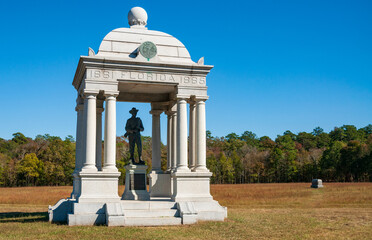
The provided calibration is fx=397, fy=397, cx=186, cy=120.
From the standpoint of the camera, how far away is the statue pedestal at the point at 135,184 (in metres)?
21.7

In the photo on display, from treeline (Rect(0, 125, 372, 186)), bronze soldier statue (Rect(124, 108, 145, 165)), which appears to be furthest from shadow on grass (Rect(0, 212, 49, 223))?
treeline (Rect(0, 125, 372, 186))

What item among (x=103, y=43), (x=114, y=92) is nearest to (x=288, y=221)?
(x=114, y=92)

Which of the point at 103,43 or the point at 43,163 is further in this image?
the point at 43,163

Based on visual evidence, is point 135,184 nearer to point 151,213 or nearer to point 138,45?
point 151,213

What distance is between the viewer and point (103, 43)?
67.9 ft

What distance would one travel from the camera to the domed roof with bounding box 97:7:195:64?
2070 cm

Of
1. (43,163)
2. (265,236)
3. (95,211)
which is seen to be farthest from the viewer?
(43,163)

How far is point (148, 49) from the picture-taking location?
2055 centimetres

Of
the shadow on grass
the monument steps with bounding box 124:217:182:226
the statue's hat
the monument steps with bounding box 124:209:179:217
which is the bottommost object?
the shadow on grass

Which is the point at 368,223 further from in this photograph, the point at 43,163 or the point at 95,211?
the point at 43,163

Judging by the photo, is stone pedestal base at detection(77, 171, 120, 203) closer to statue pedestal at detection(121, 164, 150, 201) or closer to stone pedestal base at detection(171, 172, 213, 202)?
statue pedestal at detection(121, 164, 150, 201)

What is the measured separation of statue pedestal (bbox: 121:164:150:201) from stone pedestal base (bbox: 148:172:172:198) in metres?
1.17

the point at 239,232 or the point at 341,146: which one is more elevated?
the point at 341,146

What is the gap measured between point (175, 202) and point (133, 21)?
10.8m
